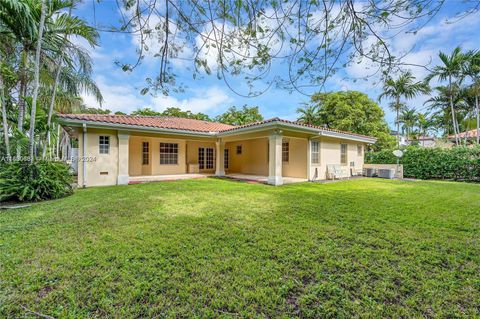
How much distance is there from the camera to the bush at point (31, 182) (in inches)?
261

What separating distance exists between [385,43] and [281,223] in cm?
362

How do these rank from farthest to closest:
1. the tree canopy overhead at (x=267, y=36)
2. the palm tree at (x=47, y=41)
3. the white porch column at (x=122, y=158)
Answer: the white porch column at (x=122, y=158) → the palm tree at (x=47, y=41) → the tree canopy overhead at (x=267, y=36)

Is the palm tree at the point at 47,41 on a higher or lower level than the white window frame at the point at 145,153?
higher

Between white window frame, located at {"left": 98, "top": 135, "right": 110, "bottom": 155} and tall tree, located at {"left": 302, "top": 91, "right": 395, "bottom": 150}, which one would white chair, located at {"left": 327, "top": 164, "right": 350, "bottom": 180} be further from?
white window frame, located at {"left": 98, "top": 135, "right": 110, "bottom": 155}

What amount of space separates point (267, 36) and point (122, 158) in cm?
973

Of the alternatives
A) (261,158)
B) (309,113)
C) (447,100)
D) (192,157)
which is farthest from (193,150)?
(447,100)

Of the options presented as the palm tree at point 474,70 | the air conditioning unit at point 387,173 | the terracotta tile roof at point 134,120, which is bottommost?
the air conditioning unit at point 387,173

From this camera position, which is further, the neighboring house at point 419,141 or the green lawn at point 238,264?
the neighboring house at point 419,141

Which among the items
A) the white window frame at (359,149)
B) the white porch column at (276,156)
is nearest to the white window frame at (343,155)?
the white window frame at (359,149)

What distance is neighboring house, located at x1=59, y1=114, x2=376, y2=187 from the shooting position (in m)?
9.98

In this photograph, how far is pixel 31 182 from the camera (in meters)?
6.96

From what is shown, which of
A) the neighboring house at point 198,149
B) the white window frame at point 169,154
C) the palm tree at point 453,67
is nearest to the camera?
the neighboring house at point 198,149

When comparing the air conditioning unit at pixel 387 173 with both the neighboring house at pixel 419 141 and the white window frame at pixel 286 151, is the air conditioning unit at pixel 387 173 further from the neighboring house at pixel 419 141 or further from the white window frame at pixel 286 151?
the neighboring house at pixel 419 141

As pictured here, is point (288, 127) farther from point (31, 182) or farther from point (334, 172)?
point (31, 182)
